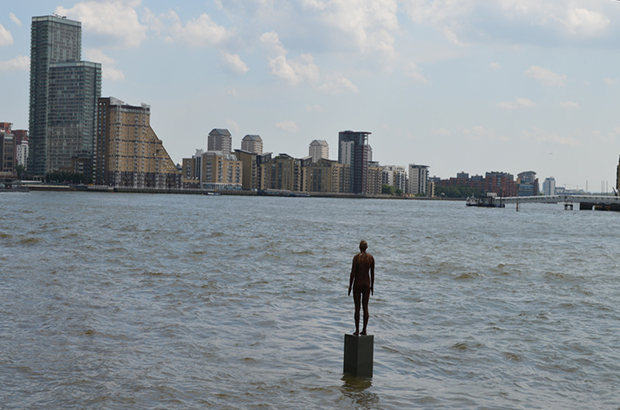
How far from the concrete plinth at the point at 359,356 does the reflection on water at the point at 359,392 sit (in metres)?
0.17

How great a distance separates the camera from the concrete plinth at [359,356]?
15.0 meters

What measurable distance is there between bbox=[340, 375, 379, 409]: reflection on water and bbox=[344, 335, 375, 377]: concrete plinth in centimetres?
17

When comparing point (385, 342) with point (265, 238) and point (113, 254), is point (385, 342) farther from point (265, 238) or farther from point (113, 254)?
point (265, 238)

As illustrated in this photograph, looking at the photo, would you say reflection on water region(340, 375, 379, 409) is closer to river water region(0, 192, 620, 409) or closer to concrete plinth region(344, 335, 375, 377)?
river water region(0, 192, 620, 409)

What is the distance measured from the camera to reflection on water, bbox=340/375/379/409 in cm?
1368

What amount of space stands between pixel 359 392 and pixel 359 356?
105 centimetres

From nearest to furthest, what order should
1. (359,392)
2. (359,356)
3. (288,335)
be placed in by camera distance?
1. (359,392)
2. (359,356)
3. (288,335)

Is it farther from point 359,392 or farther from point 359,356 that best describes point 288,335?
point 359,392

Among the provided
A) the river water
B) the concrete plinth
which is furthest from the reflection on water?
the concrete plinth

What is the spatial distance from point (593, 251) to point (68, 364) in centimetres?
5280

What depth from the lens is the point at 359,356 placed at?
1525 centimetres

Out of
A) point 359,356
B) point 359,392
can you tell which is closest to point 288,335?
point 359,356

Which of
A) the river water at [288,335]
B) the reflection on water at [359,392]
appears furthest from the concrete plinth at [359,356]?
the river water at [288,335]

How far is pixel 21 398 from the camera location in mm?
13156
